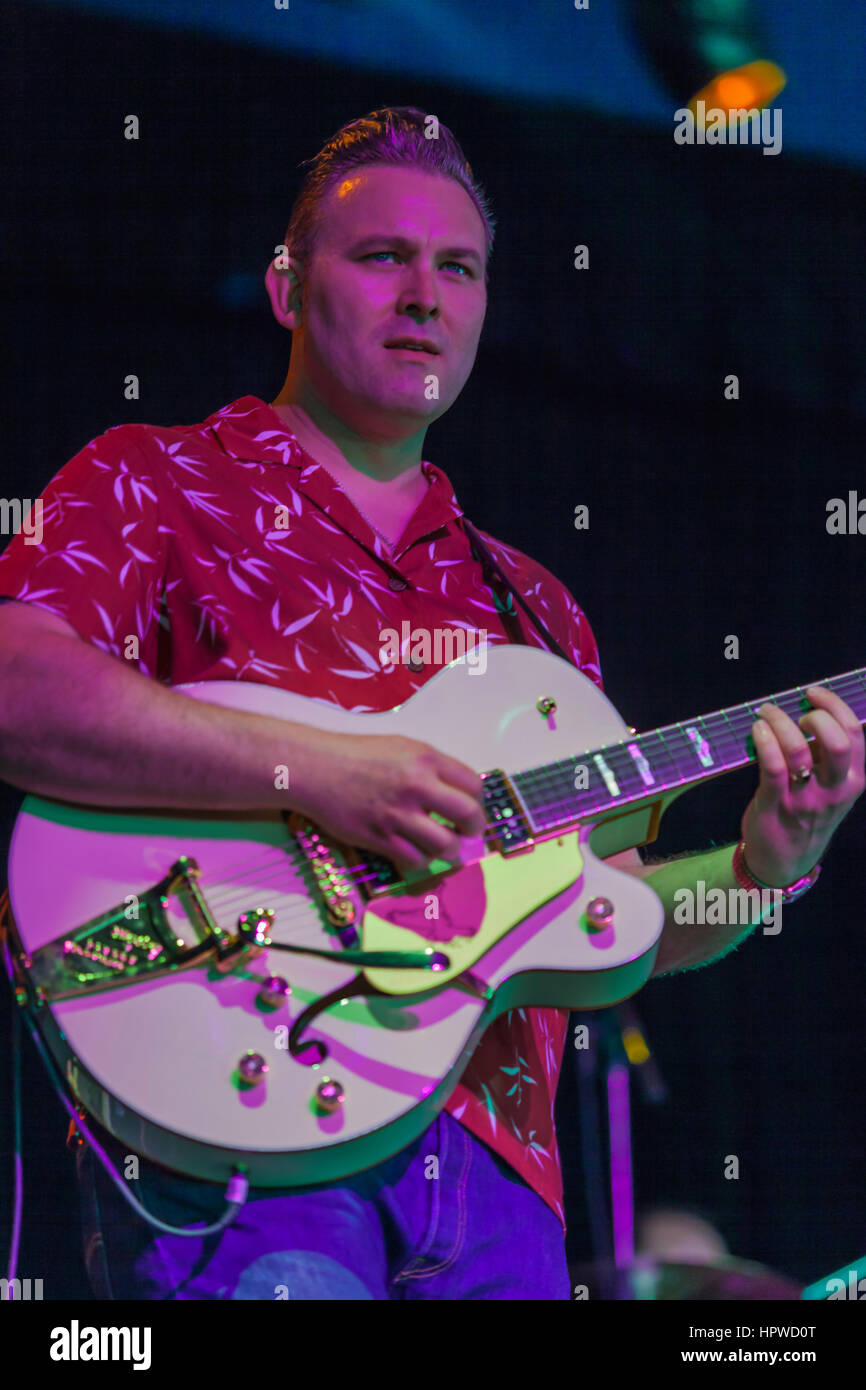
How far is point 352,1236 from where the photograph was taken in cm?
149

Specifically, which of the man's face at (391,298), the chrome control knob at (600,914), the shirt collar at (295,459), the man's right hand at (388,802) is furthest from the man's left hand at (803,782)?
the man's face at (391,298)

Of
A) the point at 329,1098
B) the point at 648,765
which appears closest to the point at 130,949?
the point at 329,1098

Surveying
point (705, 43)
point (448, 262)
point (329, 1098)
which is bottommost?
point (329, 1098)

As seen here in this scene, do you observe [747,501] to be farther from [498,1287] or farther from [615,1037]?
[498,1287]

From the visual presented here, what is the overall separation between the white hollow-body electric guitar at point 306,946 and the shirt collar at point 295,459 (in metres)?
0.32

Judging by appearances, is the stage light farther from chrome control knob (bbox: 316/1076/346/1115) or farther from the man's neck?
chrome control knob (bbox: 316/1076/346/1115)

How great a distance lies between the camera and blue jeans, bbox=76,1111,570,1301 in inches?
57.6

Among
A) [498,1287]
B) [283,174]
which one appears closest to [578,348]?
[283,174]

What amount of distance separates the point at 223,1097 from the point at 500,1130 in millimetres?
411

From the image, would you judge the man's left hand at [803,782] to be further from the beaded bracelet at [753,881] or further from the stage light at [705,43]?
the stage light at [705,43]

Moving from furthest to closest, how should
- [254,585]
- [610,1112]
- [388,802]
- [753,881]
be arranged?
1. [610,1112]
2. [753,881]
3. [254,585]
4. [388,802]

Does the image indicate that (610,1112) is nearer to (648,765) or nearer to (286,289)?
(648,765)

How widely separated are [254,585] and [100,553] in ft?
0.69

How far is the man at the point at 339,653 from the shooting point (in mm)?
1515
